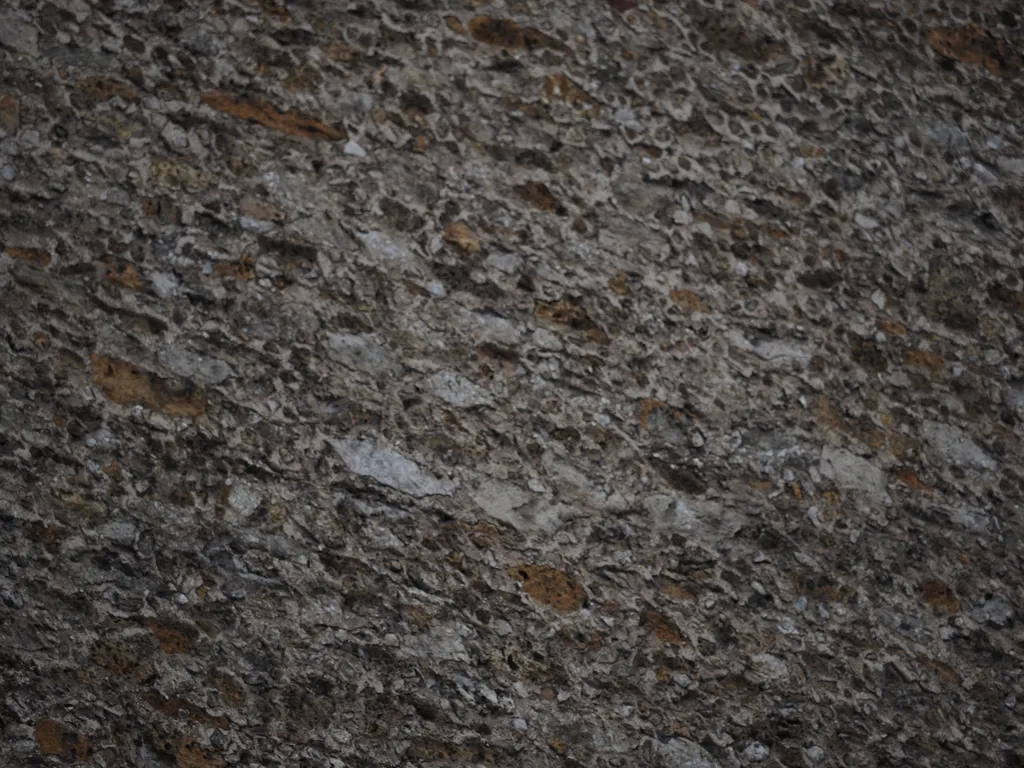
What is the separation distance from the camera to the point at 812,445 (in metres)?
2.64

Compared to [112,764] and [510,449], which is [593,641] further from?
[112,764]

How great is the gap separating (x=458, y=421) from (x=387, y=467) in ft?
0.70

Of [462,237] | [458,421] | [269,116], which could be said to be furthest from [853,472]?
[269,116]

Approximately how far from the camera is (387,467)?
254 centimetres

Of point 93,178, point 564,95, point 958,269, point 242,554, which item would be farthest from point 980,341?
point 93,178

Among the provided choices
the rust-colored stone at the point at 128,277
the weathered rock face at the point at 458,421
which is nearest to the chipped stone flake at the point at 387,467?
the weathered rock face at the point at 458,421

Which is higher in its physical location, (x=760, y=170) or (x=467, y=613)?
(x=760, y=170)

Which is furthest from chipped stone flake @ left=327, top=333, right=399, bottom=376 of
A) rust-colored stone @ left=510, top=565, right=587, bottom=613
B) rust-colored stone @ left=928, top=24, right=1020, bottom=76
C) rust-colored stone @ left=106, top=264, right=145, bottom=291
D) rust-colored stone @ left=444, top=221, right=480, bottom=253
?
rust-colored stone @ left=928, top=24, right=1020, bottom=76

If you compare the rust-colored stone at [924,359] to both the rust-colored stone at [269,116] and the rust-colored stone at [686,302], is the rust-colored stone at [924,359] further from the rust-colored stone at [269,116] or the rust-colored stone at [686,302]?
the rust-colored stone at [269,116]

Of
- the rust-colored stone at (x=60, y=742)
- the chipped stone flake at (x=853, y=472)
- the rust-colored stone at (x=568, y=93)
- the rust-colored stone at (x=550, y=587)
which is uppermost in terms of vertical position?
the rust-colored stone at (x=568, y=93)

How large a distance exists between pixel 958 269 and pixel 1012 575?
84 centimetres

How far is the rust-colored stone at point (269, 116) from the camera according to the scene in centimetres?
257

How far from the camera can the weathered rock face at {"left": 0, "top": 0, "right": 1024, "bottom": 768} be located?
251 centimetres

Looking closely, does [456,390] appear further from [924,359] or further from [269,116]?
[924,359]
